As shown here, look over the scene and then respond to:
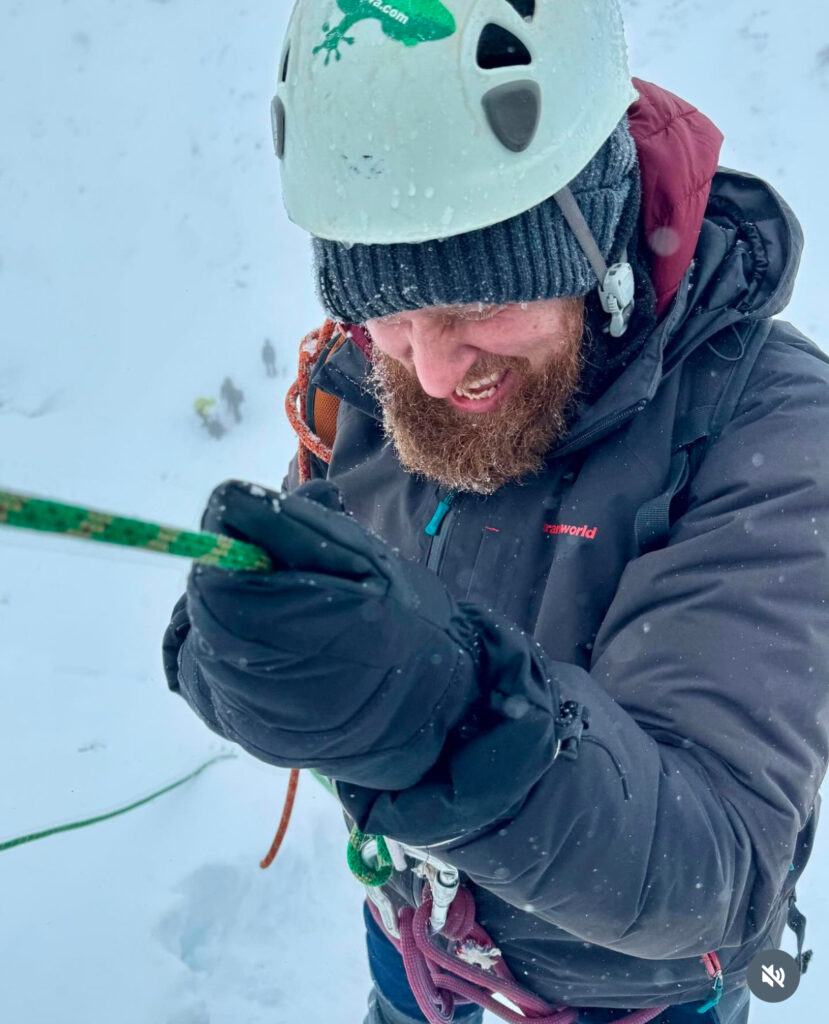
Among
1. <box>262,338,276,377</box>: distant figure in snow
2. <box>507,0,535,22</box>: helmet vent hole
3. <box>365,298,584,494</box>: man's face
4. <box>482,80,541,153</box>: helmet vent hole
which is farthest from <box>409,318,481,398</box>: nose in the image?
<box>262,338,276,377</box>: distant figure in snow

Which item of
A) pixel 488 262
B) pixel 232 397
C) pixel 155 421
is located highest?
pixel 488 262

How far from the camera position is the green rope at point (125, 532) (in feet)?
2.44

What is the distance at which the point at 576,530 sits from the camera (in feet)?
5.29

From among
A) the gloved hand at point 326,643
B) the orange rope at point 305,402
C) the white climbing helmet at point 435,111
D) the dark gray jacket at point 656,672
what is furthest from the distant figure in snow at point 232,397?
the gloved hand at point 326,643

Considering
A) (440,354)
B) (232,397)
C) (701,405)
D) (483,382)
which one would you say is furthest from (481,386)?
(232,397)

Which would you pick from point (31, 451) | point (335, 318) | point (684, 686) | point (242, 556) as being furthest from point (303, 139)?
point (31, 451)

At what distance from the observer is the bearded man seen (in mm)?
1066

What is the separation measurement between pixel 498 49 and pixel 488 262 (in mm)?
403

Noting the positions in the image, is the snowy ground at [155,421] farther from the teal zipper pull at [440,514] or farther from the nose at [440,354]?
the teal zipper pull at [440,514]

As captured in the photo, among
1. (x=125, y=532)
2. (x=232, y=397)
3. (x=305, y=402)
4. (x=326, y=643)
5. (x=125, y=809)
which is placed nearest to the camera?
(x=125, y=532)

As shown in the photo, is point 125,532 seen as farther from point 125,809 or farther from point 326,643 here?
point 125,809

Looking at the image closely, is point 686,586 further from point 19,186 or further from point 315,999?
point 19,186

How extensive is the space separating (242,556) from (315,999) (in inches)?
125

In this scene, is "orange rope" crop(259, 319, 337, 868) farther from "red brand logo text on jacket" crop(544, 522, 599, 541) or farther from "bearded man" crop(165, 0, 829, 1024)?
"red brand logo text on jacket" crop(544, 522, 599, 541)
